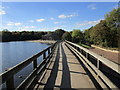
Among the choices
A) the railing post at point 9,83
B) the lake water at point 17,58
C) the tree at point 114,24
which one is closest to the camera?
the railing post at point 9,83

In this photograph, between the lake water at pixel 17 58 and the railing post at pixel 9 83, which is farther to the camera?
the lake water at pixel 17 58

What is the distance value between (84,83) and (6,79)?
8.19 feet

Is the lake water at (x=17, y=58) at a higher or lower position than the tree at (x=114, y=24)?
lower

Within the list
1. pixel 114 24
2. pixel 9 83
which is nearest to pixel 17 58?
pixel 9 83

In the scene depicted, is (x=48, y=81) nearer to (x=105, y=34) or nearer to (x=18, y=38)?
(x=105, y=34)

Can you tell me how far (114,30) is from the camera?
36062 millimetres

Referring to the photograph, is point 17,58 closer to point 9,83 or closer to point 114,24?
point 9,83

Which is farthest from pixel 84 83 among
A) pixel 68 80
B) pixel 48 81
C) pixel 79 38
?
pixel 79 38

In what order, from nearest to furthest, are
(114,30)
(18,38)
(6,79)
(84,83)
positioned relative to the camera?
(6,79) → (84,83) → (114,30) → (18,38)

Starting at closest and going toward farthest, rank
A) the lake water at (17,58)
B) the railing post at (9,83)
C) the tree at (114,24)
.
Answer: the railing post at (9,83) < the lake water at (17,58) < the tree at (114,24)

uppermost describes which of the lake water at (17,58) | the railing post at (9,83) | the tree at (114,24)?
the tree at (114,24)

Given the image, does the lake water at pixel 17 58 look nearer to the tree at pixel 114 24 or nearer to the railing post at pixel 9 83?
the railing post at pixel 9 83

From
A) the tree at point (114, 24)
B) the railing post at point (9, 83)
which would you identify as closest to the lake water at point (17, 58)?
the railing post at point (9, 83)

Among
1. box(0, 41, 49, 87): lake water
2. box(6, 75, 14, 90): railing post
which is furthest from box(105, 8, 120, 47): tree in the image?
box(6, 75, 14, 90): railing post
